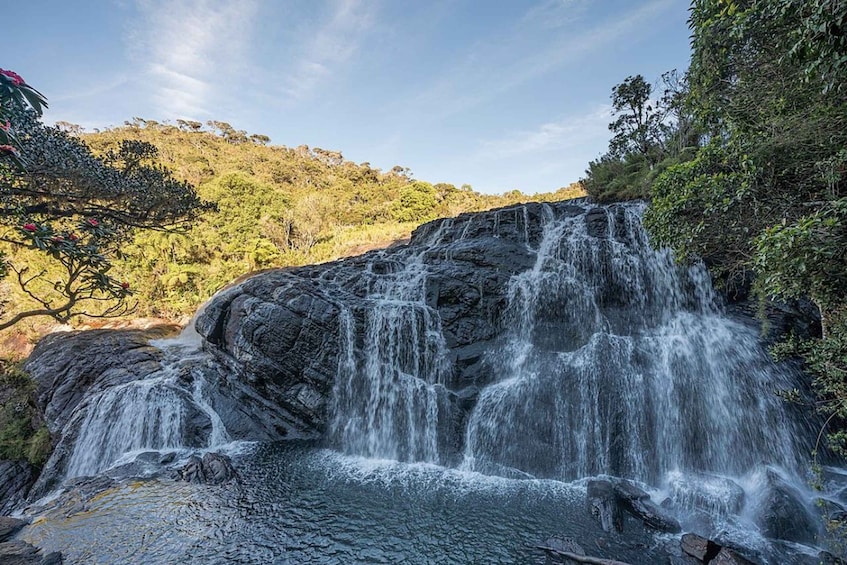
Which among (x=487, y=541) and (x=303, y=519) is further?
(x=303, y=519)

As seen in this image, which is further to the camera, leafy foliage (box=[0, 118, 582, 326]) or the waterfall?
leafy foliage (box=[0, 118, 582, 326])

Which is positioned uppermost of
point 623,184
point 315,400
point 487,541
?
point 623,184

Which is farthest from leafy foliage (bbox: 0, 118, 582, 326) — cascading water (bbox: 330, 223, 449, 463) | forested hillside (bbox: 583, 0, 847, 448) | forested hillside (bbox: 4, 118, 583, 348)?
forested hillside (bbox: 583, 0, 847, 448)

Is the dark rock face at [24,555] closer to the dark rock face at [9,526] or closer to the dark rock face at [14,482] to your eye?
the dark rock face at [9,526]

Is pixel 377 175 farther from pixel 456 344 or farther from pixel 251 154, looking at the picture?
pixel 456 344

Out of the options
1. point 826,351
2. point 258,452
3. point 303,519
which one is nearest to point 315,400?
point 258,452

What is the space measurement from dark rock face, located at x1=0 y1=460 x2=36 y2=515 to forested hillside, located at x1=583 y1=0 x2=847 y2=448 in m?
17.1

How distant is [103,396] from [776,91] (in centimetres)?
1821

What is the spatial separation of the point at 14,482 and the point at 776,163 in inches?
767

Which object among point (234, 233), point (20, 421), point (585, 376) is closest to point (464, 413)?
point (585, 376)

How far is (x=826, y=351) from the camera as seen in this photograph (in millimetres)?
5770

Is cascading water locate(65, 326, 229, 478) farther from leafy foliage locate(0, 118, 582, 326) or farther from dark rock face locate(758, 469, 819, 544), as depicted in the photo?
dark rock face locate(758, 469, 819, 544)

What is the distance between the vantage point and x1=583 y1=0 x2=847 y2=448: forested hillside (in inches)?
181

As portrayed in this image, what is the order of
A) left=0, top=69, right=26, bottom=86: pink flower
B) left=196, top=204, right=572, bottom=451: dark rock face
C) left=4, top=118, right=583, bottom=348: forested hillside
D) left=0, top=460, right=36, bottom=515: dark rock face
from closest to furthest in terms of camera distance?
left=0, top=69, right=26, bottom=86: pink flower → left=0, top=460, right=36, bottom=515: dark rock face → left=196, top=204, right=572, bottom=451: dark rock face → left=4, top=118, right=583, bottom=348: forested hillside
